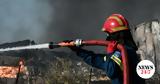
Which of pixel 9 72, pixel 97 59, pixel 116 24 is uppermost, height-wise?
pixel 116 24

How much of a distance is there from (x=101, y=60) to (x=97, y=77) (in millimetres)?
30441

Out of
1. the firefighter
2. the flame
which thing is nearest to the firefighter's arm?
the firefighter

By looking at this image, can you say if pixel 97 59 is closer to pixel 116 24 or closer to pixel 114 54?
pixel 114 54

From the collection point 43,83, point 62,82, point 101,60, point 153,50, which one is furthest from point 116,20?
point 153,50

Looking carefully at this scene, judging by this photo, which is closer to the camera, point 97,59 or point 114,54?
point 114,54

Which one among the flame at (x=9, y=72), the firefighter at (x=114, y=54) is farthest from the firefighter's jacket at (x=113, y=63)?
the flame at (x=9, y=72)

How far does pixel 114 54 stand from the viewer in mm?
5348

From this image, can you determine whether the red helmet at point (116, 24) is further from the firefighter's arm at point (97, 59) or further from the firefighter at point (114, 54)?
the firefighter's arm at point (97, 59)

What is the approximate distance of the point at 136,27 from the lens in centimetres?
6412

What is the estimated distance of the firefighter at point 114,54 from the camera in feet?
17.5

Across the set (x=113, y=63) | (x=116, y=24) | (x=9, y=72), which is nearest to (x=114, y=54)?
(x=113, y=63)

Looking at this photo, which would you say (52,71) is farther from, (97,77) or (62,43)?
(62,43)

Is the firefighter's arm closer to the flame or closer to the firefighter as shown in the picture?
the firefighter

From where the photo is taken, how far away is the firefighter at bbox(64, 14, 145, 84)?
5.34m
